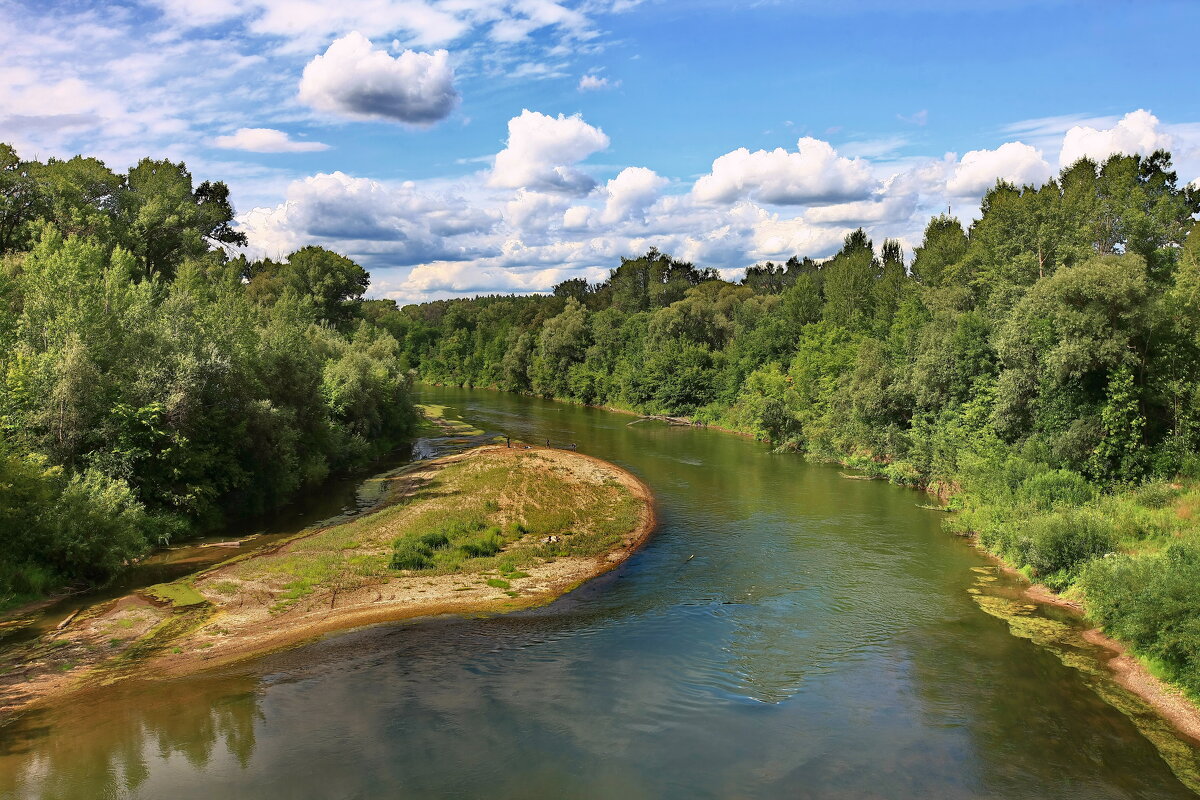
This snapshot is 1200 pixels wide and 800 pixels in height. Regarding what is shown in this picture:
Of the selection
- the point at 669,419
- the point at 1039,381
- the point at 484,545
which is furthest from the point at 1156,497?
the point at 669,419

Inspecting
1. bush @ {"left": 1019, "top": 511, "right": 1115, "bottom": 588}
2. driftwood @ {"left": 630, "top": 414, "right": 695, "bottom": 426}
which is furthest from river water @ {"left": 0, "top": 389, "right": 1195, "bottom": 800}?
driftwood @ {"left": 630, "top": 414, "right": 695, "bottom": 426}

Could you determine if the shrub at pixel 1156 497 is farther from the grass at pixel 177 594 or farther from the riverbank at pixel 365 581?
the grass at pixel 177 594

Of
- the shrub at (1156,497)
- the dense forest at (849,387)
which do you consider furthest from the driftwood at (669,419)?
the shrub at (1156,497)

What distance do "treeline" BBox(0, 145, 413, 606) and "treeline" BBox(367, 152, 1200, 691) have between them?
32.9 m

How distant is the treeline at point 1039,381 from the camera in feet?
85.0

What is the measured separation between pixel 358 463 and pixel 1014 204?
48.1 m

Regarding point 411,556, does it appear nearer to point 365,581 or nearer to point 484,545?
point 365,581

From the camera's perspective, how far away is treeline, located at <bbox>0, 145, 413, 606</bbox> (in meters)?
23.9

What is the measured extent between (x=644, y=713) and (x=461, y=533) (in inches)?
607

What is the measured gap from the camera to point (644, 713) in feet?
58.5

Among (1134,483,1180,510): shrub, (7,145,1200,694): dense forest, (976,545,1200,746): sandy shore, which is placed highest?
(7,145,1200,694): dense forest

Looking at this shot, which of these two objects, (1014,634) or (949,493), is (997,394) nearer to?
(949,493)

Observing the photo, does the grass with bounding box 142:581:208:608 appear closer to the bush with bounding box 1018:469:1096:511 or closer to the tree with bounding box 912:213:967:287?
the bush with bounding box 1018:469:1096:511

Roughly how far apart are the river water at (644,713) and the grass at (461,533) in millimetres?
4648
